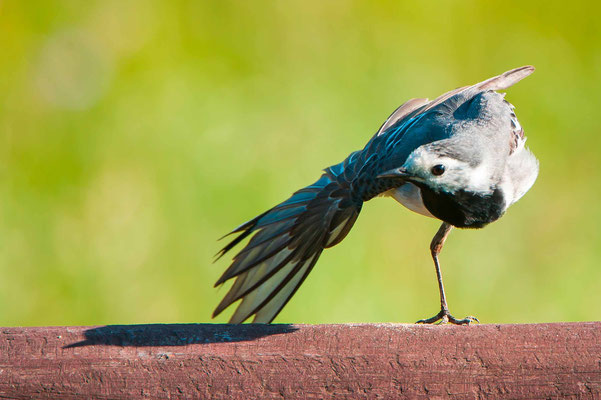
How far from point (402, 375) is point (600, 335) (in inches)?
25.4

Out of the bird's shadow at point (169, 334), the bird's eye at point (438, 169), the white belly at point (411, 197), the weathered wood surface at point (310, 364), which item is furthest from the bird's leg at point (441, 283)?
the bird's shadow at point (169, 334)

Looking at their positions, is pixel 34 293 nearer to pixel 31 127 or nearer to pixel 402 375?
→ pixel 31 127

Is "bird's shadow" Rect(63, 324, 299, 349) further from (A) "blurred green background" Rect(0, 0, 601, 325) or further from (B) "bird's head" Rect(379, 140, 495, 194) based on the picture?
(A) "blurred green background" Rect(0, 0, 601, 325)

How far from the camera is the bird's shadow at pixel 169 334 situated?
2354 mm

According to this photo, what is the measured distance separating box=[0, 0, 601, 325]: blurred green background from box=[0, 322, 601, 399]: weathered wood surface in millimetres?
1800

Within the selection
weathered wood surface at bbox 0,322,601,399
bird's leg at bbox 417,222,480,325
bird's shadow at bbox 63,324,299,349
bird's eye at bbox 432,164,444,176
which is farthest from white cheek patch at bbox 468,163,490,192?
bird's shadow at bbox 63,324,299,349

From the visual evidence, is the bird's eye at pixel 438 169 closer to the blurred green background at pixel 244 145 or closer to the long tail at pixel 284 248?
the long tail at pixel 284 248

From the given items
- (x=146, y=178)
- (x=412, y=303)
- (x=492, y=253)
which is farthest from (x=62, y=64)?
(x=492, y=253)

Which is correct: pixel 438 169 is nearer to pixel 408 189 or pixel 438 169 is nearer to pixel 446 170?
pixel 446 170

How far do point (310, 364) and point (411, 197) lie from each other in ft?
4.17

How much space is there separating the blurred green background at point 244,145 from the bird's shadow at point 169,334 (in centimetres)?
169

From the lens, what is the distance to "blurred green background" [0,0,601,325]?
424cm

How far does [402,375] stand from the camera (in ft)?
7.40

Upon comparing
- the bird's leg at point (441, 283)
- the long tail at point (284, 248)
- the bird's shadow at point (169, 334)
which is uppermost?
the bird's leg at point (441, 283)
